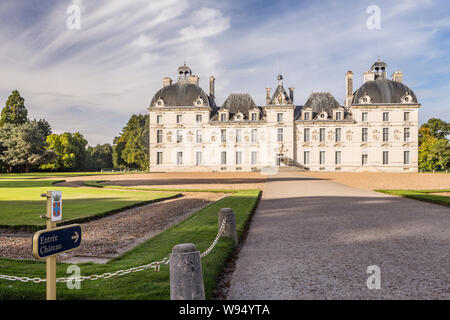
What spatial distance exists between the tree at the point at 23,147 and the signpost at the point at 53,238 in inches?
2191

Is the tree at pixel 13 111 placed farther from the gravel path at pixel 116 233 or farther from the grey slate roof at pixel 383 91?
the gravel path at pixel 116 233

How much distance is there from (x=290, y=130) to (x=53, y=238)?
5119cm

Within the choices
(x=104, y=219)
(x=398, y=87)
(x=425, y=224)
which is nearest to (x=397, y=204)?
(x=425, y=224)

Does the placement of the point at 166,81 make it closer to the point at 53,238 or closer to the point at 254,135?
the point at 254,135

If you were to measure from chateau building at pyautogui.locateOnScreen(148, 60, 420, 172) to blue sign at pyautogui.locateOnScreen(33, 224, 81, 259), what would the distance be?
5000 cm

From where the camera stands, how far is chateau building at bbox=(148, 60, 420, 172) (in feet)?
172

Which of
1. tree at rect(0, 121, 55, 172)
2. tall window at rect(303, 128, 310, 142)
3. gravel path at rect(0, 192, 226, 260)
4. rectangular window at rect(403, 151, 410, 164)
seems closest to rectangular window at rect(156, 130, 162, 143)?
tree at rect(0, 121, 55, 172)

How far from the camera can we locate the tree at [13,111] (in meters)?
59.8

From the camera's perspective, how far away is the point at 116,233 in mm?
8617

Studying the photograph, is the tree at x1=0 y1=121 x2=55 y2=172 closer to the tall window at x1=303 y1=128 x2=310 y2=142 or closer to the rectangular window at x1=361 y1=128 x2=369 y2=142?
the tall window at x1=303 y1=128 x2=310 y2=142

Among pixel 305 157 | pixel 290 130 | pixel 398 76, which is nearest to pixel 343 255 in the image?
pixel 290 130

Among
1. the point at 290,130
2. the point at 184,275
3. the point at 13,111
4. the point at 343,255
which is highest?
the point at 13,111
